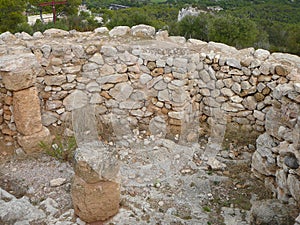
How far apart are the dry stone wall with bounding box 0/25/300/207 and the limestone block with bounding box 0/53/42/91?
494 millimetres

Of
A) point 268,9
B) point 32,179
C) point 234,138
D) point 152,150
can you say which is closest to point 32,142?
point 32,179

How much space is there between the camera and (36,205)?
4.87 meters

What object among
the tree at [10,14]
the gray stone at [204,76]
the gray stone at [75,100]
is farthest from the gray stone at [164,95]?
the tree at [10,14]

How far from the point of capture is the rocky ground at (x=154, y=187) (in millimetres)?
4676

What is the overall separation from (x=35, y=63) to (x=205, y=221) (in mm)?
3764

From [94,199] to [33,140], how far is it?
87.0 inches

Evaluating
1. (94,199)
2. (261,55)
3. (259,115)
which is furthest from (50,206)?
(261,55)

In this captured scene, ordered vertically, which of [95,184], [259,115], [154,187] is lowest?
[154,187]

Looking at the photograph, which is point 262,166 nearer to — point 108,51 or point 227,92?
point 227,92

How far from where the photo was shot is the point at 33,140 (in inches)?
239

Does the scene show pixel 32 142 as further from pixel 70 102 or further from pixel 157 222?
pixel 157 222

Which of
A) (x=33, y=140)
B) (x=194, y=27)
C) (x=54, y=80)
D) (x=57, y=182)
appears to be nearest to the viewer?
(x=57, y=182)

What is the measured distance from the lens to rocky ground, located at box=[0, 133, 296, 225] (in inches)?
184

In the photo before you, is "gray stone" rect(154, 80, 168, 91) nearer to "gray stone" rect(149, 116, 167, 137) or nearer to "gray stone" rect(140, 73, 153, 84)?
"gray stone" rect(140, 73, 153, 84)
